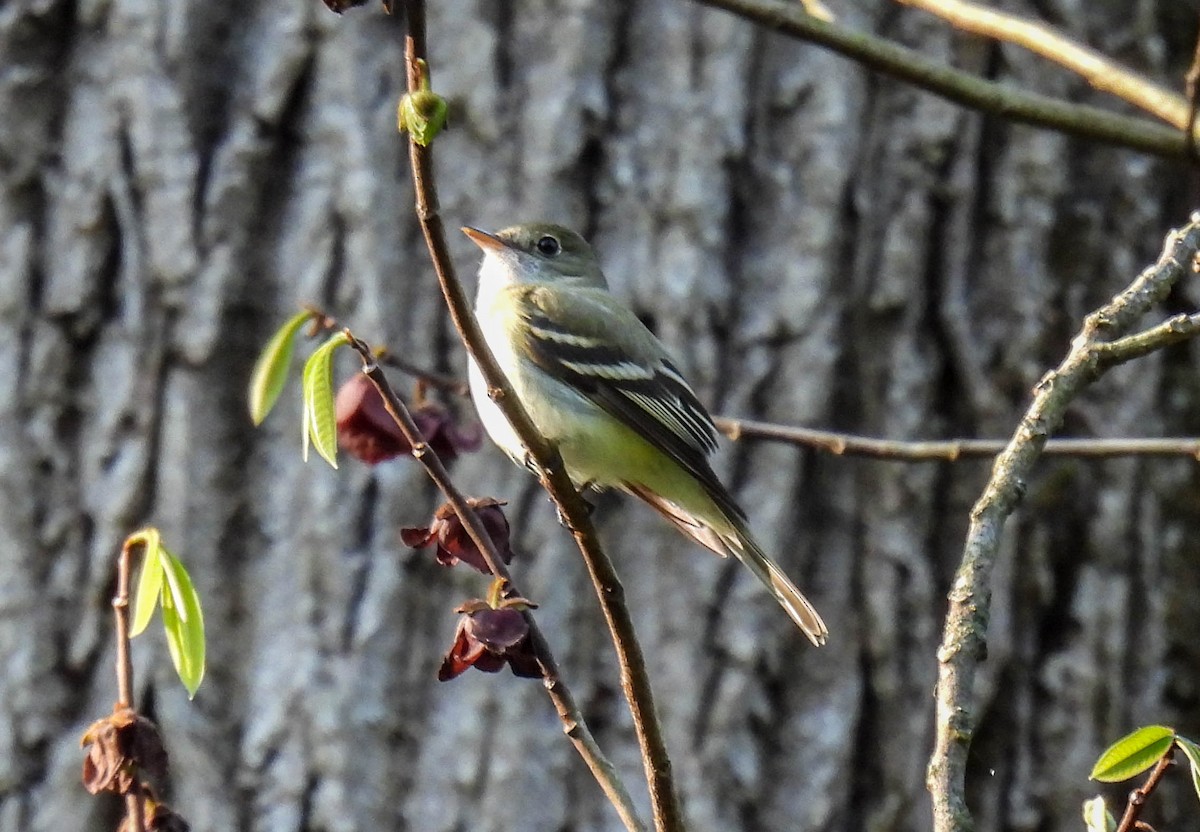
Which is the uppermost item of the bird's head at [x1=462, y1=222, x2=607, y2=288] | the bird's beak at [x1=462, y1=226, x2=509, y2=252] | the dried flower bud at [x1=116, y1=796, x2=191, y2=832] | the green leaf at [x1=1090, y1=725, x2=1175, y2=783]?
the bird's head at [x1=462, y1=222, x2=607, y2=288]

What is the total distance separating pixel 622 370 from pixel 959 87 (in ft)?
3.89

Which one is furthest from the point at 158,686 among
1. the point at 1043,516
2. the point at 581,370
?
the point at 1043,516

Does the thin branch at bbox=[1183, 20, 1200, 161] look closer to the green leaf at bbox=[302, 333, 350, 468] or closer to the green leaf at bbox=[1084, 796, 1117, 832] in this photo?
the green leaf at bbox=[1084, 796, 1117, 832]

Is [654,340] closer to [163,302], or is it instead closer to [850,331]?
[850,331]

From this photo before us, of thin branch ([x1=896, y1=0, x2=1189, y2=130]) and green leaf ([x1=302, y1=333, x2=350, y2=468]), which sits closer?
green leaf ([x1=302, y1=333, x2=350, y2=468])

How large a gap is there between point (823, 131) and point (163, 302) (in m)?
1.57

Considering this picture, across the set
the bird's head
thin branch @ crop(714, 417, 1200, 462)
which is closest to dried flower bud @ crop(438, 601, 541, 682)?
thin branch @ crop(714, 417, 1200, 462)

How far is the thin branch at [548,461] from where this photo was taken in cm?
144

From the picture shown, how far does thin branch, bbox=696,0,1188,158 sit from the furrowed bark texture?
1.21 meters

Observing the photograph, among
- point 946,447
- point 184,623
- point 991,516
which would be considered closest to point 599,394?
point 946,447

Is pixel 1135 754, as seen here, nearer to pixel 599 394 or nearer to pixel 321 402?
pixel 321 402

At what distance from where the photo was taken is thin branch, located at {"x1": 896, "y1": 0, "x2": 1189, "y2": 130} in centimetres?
245

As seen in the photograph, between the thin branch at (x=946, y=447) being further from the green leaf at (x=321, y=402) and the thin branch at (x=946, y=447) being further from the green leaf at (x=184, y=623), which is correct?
the green leaf at (x=184, y=623)

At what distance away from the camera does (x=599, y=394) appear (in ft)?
11.1
